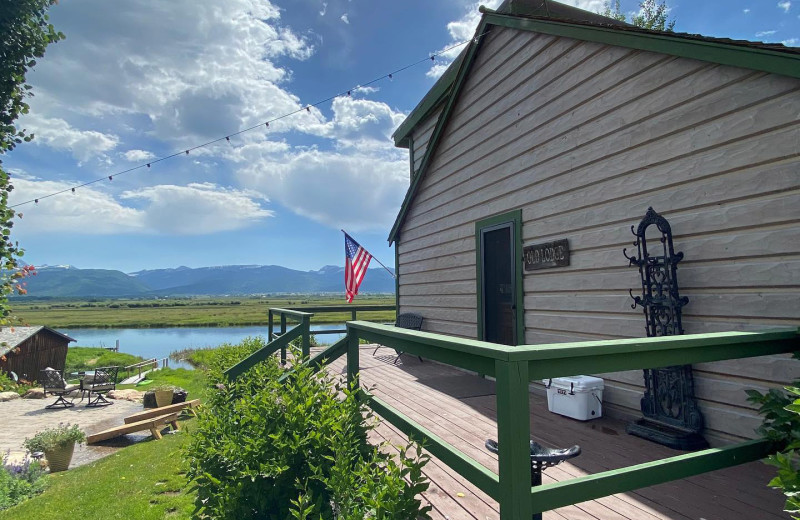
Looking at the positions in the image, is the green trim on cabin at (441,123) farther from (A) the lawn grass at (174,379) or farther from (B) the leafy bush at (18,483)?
(A) the lawn grass at (174,379)

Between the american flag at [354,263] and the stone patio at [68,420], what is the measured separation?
9378 mm

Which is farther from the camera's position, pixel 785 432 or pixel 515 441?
pixel 785 432

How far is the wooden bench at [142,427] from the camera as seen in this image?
42.3 feet

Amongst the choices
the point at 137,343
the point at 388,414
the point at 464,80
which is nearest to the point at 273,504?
the point at 388,414

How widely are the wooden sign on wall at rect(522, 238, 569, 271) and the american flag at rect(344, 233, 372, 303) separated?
609 centimetres

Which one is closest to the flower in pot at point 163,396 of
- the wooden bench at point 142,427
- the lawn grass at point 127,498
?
the wooden bench at point 142,427

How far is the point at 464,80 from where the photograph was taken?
6.06 metres

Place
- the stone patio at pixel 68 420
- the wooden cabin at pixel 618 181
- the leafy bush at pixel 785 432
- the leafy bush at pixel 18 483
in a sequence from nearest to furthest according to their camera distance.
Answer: the leafy bush at pixel 785 432
the wooden cabin at pixel 618 181
the leafy bush at pixel 18 483
the stone patio at pixel 68 420

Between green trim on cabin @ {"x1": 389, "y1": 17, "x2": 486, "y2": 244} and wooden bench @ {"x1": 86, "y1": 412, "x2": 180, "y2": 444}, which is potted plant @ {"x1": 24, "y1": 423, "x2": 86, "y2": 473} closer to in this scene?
wooden bench @ {"x1": 86, "y1": 412, "x2": 180, "y2": 444}

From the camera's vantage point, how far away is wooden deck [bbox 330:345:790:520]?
2.12 meters

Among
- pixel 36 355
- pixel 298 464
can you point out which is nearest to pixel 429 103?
pixel 298 464

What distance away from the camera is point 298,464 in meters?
2.04

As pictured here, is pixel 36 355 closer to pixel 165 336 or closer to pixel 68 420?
pixel 68 420

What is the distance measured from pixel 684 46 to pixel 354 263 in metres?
8.32
